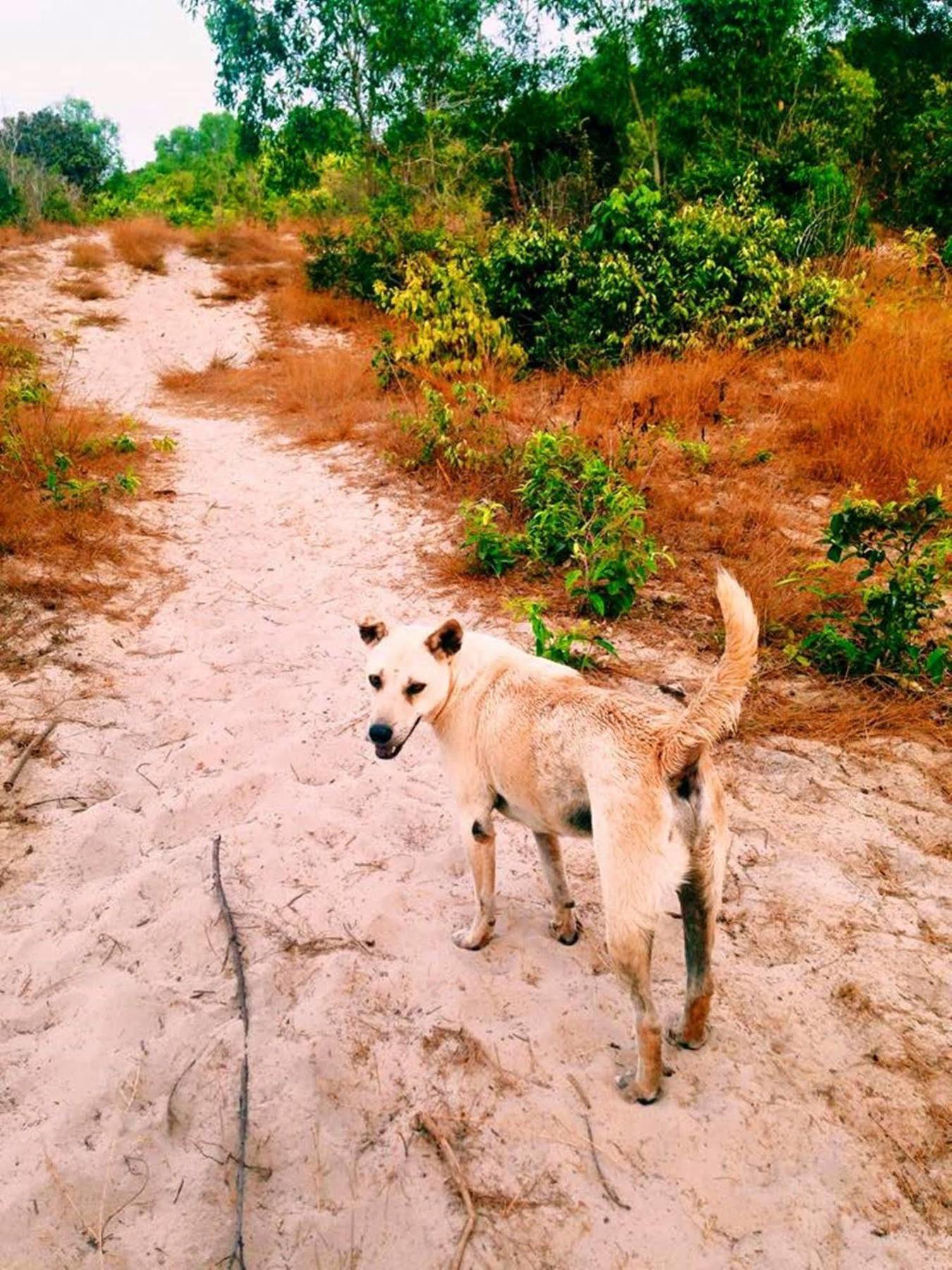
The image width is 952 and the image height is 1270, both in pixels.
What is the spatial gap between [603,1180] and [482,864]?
101 centimetres

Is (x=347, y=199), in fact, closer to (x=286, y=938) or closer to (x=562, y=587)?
(x=562, y=587)

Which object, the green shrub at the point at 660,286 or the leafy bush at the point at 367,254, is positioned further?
the leafy bush at the point at 367,254

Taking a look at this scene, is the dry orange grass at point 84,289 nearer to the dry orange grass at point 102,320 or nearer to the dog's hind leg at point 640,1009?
the dry orange grass at point 102,320

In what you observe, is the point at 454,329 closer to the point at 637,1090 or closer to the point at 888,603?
the point at 888,603

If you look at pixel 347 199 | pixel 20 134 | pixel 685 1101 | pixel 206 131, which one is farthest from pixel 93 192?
pixel 206 131

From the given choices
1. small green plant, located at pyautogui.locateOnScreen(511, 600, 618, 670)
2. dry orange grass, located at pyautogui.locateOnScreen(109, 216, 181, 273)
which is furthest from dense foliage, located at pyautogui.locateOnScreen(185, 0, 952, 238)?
small green plant, located at pyautogui.locateOnScreen(511, 600, 618, 670)

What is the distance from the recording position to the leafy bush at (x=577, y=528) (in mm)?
4785

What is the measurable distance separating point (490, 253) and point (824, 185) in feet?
18.0

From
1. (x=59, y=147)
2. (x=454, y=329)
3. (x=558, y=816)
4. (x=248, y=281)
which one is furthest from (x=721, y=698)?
(x=59, y=147)

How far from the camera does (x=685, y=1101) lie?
7.43 feet

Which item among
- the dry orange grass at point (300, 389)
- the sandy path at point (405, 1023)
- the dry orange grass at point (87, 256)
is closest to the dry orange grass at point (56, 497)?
the sandy path at point (405, 1023)

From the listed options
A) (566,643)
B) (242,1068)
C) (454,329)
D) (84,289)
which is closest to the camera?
(242,1068)

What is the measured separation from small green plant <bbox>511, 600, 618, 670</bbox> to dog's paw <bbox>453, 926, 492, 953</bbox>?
4.99 feet

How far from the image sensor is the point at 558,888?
2820 millimetres
